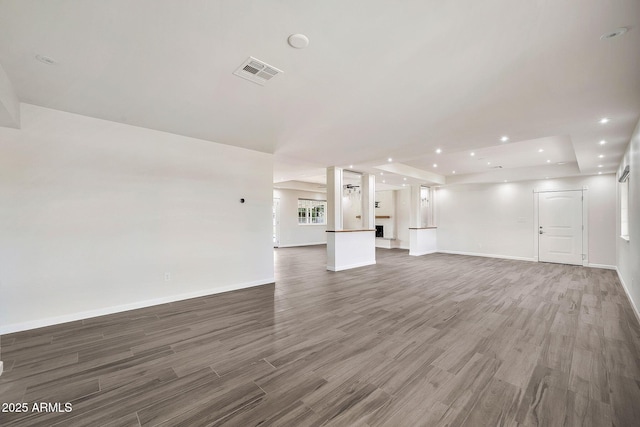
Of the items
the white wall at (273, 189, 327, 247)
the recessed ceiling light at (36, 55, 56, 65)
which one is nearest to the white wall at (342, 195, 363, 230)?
the white wall at (273, 189, 327, 247)

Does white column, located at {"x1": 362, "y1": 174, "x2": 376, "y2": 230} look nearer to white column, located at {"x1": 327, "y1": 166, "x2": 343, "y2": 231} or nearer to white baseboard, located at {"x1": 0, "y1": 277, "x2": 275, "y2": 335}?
white column, located at {"x1": 327, "y1": 166, "x2": 343, "y2": 231}

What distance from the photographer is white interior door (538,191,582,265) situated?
23.7 ft

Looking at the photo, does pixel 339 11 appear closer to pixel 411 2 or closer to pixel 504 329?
Result: pixel 411 2

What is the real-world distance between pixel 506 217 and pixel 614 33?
307 inches

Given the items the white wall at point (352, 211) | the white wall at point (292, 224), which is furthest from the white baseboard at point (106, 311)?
the white wall at point (352, 211)

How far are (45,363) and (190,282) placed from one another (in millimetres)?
1958

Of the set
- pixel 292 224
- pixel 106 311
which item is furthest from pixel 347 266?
pixel 292 224

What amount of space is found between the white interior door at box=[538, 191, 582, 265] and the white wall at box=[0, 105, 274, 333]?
8352 millimetres

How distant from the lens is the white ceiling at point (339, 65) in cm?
170

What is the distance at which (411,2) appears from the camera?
1.60m

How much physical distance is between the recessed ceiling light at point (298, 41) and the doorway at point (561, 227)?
8.85 m

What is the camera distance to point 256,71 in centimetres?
236

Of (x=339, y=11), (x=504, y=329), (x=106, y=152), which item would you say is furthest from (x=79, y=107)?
(x=504, y=329)

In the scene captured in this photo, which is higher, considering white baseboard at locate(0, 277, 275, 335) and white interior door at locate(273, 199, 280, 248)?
white interior door at locate(273, 199, 280, 248)
